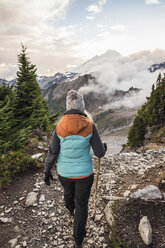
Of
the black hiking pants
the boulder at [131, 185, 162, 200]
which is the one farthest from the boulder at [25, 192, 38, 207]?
the boulder at [131, 185, 162, 200]

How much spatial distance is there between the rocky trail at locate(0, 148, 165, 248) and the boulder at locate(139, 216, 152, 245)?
0.18 meters

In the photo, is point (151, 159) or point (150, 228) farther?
point (151, 159)

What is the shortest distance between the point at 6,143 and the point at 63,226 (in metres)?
5.44

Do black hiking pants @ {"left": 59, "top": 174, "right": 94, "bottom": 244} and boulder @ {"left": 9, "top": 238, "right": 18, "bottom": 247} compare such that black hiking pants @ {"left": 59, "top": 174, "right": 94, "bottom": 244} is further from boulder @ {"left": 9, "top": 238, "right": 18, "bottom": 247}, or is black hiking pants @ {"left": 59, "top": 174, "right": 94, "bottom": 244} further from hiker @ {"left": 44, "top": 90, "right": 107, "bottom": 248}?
boulder @ {"left": 9, "top": 238, "right": 18, "bottom": 247}

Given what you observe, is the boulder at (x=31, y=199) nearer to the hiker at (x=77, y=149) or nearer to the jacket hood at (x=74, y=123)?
the hiker at (x=77, y=149)

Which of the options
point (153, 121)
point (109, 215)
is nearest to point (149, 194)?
point (109, 215)

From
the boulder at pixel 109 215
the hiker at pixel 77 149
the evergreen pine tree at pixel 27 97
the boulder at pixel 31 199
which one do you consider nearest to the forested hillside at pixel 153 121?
the evergreen pine tree at pixel 27 97

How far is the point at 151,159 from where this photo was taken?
873cm

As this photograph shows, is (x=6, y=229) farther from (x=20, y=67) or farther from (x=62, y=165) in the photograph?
(x=20, y=67)

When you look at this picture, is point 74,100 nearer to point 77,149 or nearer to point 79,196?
point 77,149

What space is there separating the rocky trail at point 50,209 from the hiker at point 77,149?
3.14ft

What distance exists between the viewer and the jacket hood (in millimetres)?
3189

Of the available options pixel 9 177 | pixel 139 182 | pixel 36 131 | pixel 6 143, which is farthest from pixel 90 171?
pixel 36 131

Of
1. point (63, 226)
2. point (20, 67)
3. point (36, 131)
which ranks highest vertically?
point (20, 67)
